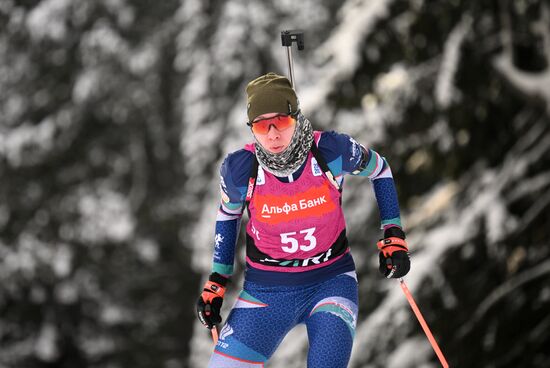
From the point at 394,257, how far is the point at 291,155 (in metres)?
0.61

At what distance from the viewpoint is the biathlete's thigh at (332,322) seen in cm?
252

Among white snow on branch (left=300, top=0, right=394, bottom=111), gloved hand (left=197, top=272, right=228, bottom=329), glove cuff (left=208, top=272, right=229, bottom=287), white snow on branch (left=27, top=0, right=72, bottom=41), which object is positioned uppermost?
white snow on branch (left=27, top=0, right=72, bottom=41)

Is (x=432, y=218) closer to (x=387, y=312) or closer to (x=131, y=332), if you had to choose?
(x=387, y=312)

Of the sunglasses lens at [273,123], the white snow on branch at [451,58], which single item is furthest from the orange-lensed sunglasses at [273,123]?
the white snow on branch at [451,58]

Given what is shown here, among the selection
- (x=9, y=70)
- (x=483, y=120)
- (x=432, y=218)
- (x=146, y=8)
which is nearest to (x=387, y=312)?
(x=432, y=218)

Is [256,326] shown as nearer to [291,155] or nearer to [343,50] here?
[291,155]

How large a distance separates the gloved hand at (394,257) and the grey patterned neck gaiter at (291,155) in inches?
20.5

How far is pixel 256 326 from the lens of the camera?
8.87 feet

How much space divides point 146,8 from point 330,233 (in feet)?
18.7

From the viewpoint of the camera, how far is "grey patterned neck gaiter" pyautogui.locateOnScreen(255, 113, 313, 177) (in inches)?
102

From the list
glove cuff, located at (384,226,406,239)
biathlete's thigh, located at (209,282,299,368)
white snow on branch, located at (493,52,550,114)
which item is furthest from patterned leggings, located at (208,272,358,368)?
white snow on branch, located at (493,52,550,114)

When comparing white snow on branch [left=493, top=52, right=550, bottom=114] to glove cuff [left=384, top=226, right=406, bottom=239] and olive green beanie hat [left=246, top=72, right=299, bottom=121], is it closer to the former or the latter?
glove cuff [left=384, top=226, right=406, bottom=239]

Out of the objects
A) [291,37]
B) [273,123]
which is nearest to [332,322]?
[273,123]

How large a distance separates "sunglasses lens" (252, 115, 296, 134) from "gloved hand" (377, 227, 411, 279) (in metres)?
0.67
